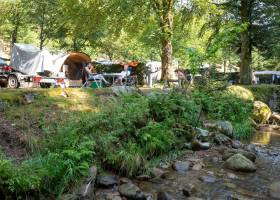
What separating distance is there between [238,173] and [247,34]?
16.0m

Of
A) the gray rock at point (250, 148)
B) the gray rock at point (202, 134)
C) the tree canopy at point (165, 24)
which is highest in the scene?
the tree canopy at point (165, 24)

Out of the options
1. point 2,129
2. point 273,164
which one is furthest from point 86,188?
point 273,164

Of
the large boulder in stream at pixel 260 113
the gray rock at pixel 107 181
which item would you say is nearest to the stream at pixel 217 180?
the gray rock at pixel 107 181

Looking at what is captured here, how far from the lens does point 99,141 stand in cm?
733

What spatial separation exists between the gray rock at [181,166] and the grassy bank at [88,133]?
0.50 m

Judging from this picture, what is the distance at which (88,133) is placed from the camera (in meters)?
7.59

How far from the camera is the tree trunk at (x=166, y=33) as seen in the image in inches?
695

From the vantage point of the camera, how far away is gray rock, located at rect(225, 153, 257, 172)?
8406mm

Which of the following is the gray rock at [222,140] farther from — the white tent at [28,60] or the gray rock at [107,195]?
the white tent at [28,60]

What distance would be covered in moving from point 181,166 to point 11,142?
3.80 metres

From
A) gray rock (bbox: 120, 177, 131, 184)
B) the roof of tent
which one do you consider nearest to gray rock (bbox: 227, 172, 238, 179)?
gray rock (bbox: 120, 177, 131, 184)

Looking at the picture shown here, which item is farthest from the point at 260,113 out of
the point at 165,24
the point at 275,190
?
the point at 275,190

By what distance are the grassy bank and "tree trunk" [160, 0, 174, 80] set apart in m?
5.95

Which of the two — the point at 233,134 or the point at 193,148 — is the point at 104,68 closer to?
the point at 233,134
